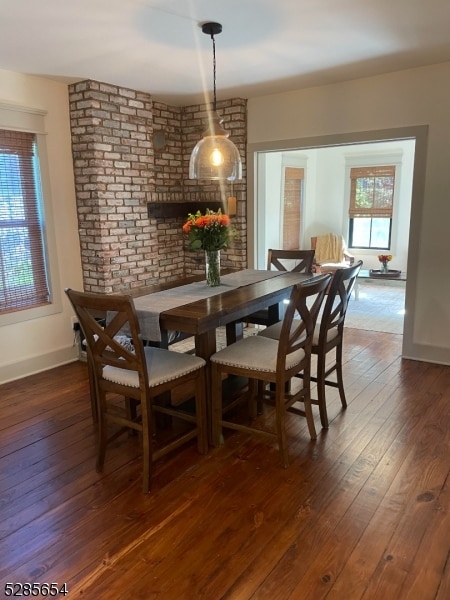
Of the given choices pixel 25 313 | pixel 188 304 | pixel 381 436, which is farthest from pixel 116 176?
pixel 381 436

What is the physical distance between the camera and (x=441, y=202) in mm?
3727

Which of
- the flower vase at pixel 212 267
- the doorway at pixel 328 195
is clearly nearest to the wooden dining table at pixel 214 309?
the flower vase at pixel 212 267

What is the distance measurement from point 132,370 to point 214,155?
5.00 feet

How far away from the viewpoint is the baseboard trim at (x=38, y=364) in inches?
149

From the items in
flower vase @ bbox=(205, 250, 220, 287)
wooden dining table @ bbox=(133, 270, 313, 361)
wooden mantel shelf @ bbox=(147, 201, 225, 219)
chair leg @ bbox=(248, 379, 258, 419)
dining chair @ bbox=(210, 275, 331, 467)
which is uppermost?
wooden mantel shelf @ bbox=(147, 201, 225, 219)

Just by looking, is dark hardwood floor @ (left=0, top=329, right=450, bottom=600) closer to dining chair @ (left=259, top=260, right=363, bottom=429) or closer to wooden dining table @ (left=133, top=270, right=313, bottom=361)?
dining chair @ (left=259, top=260, right=363, bottom=429)

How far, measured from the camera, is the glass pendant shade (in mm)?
2896

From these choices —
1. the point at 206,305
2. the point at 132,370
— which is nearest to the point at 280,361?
the point at 206,305

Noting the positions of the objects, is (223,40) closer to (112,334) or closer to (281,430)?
(112,334)

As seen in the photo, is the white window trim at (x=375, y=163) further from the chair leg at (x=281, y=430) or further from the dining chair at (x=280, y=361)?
the chair leg at (x=281, y=430)

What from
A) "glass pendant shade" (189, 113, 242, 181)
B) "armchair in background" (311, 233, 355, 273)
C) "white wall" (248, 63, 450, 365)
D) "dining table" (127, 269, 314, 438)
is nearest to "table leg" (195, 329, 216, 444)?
"dining table" (127, 269, 314, 438)

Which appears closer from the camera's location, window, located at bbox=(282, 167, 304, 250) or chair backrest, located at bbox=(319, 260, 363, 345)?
chair backrest, located at bbox=(319, 260, 363, 345)

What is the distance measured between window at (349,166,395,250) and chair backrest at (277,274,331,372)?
5930mm

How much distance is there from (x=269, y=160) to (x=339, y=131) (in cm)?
258
